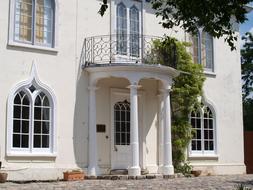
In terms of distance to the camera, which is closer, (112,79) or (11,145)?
(11,145)

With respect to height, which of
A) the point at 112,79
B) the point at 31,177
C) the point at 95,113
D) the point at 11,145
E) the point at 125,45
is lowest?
the point at 31,177

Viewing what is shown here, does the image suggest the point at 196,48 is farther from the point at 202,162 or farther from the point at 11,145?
the point at 11,145

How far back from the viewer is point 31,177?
16969mm

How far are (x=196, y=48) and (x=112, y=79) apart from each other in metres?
5.06

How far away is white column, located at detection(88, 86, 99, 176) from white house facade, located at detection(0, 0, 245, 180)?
35mm

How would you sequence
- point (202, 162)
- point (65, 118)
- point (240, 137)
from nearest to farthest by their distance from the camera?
point (65, 118)
point (202, 162)
point (240, 137)

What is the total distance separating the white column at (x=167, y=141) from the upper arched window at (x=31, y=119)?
4.21 meters

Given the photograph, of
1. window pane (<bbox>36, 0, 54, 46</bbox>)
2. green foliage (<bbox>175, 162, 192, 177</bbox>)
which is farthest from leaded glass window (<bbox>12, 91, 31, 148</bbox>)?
green foliage (<bbox>175, 162, 192, 177</bbox>)

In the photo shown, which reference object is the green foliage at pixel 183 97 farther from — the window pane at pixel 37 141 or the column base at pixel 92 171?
the window pane at pixel 37 141

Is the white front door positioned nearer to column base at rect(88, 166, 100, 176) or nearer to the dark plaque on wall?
the dark plaque on wall

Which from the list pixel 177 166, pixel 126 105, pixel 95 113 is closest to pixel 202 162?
pixel 177 166

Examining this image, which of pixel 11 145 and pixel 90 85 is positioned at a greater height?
pixel 90 85

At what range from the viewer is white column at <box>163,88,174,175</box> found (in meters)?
19.0

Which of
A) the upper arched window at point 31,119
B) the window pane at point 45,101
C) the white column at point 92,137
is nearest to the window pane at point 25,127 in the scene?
the upper arched window at point 31,119
